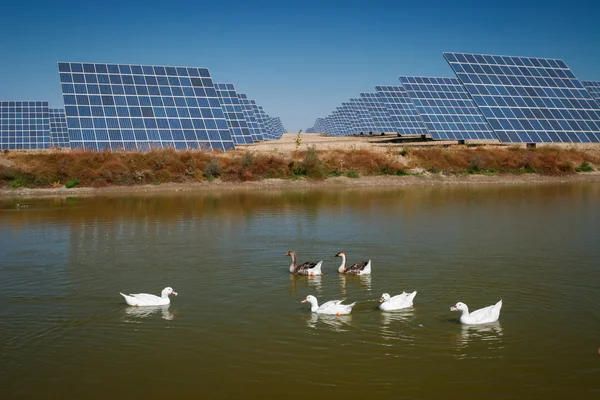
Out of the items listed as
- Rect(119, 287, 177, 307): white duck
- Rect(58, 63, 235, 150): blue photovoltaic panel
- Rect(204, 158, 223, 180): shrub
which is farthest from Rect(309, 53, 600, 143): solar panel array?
Rect(119, 287, 177, 307): white duck

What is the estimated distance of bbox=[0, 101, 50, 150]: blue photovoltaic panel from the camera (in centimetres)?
4178

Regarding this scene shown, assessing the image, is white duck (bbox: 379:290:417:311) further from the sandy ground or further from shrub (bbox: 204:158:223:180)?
shrub (bbox: 204:158:223:180)

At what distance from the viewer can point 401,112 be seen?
202 feet

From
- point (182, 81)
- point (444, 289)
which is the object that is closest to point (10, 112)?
point (182, 81)

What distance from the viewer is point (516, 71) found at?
40219mm

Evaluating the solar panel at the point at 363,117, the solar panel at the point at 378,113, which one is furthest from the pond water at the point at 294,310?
the solar panel at the point at 363,117

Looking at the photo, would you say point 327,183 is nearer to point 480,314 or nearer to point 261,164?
point 261,164

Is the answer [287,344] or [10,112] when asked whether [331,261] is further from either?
[10,112]

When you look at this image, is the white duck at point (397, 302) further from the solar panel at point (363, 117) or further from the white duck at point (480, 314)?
the solar panel at point (363, 117)

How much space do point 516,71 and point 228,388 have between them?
127ft

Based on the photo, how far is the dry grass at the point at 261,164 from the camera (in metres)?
28.3

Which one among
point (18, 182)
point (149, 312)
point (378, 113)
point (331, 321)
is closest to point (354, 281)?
point (331, 321)

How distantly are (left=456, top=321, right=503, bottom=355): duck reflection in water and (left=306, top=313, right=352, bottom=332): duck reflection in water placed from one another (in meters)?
1.63

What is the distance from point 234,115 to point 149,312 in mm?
38041
